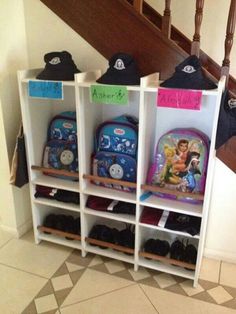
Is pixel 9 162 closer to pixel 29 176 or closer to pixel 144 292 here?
pixel 29 176

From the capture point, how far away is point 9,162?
189 cm

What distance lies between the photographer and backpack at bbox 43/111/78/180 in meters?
1.85

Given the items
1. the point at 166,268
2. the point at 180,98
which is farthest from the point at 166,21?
the point at 166,268

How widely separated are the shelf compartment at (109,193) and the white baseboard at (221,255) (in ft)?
2.30

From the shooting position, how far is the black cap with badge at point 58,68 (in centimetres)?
159

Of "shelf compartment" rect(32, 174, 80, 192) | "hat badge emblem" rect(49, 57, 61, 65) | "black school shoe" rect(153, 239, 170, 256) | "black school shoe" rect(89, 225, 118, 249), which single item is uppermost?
"hat badge emblem" rect(49, 57, 61, 65)

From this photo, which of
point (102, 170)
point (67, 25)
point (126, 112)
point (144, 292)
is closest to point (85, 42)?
point (67, 25)

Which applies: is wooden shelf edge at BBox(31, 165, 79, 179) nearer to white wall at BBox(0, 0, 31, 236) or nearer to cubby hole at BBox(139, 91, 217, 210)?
white wall at BBox(0, 0, 31, 236)

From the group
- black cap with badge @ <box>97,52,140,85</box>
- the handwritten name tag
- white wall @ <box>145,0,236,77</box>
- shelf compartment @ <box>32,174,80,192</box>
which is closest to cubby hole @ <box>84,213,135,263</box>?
Result: shelf compartment @ <box>32,174,80,192</box>

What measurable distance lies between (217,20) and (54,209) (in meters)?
1.78

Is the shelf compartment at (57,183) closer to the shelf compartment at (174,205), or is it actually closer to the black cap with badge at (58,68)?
the shelf compartment at (174,205)

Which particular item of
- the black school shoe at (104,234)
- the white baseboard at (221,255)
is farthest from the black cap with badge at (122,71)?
the white baseboard at (221,255)

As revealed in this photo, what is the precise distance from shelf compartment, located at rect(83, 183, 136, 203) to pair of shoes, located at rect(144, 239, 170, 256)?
15.0 inches

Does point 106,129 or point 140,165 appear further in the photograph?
point 106,129
